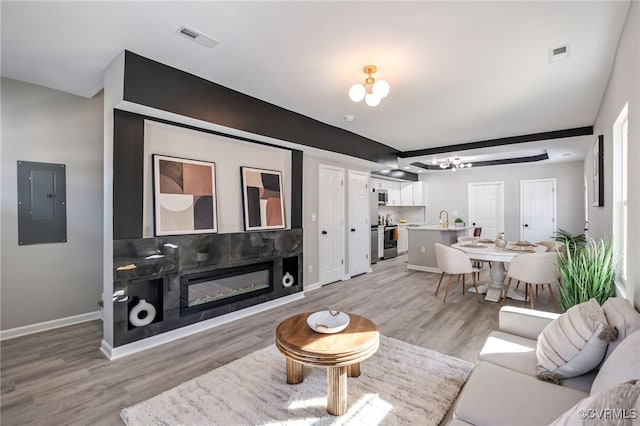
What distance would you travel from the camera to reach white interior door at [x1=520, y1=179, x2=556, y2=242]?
732cm

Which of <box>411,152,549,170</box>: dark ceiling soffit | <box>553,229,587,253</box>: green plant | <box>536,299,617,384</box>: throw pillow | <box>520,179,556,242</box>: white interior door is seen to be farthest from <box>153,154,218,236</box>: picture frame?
<box>520,179,556,242</box>: white interior door

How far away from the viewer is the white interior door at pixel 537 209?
732cm

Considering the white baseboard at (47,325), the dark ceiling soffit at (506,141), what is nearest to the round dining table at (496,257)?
the dark ceiling soffit at (506,141)

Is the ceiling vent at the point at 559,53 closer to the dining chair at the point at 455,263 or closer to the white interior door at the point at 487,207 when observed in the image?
the dining chair at the point at 455,263

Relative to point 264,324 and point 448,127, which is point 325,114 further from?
point 264,324

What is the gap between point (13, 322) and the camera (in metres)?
3.14

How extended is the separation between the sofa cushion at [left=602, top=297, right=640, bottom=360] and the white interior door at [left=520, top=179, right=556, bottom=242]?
6911 mm

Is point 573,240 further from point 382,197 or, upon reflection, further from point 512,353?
point 512,353

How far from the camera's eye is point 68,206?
3557mm

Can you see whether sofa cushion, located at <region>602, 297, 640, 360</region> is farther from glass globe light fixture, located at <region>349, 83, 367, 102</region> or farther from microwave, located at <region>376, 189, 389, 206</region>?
microwave, located at <region>376, 189, 389, 206</region>

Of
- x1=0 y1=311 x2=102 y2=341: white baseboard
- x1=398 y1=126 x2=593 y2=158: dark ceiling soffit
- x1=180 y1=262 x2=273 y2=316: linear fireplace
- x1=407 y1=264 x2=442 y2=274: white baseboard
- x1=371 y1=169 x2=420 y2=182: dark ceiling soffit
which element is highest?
x1=398 y1=126 x2=593 y2=158: dark ceiling soffit

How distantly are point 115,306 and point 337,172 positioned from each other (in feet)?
13.1

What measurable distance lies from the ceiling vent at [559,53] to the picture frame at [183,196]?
353 centimetres

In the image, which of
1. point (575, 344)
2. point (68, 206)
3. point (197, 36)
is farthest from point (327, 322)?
point (68, 206)
